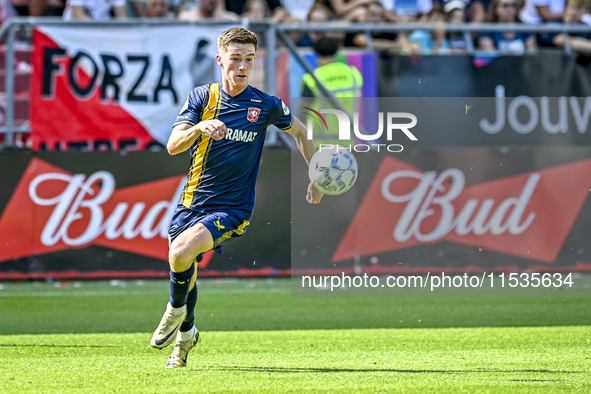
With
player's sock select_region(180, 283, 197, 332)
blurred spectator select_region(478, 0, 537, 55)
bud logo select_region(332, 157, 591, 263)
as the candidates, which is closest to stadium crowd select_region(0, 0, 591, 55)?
blurred spectator select_region(478, 0, 537, 55)

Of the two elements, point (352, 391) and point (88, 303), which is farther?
point (88, 303)

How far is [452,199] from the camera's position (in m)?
10.8

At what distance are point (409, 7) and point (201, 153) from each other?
8224 millimetres

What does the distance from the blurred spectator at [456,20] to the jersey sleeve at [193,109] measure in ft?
21.3

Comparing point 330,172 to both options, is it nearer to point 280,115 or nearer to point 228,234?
point 280,115

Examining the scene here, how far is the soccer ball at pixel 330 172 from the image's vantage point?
585cm

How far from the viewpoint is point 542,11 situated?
13.1 m

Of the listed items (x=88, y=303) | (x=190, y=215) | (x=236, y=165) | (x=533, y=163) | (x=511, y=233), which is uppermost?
(x=236, y=165)

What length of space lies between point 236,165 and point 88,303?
413cm

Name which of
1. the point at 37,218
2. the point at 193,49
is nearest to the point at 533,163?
the point at 193,49

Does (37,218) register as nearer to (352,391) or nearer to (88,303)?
(88,303)

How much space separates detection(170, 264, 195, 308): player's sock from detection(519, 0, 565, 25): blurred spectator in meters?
9.40

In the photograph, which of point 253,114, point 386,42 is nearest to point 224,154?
point 253,114

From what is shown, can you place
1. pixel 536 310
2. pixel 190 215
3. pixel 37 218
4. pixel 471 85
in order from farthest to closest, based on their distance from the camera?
1. pixel 471 85
2. pixel 37 218
3. pixel 536 310
4. pixel 190 215
